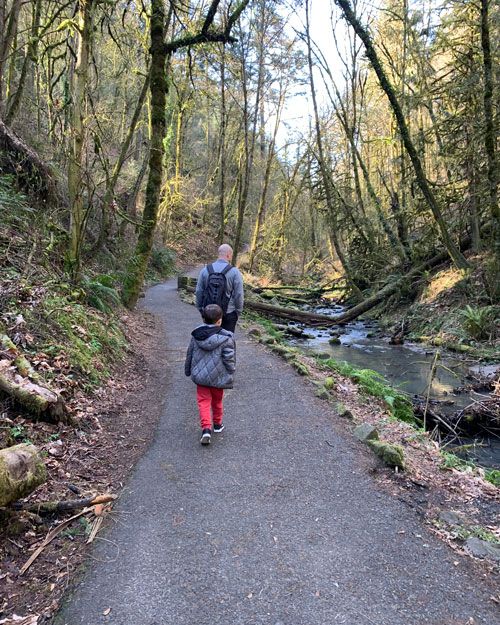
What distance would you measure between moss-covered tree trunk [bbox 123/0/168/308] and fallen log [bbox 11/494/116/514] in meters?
7.40

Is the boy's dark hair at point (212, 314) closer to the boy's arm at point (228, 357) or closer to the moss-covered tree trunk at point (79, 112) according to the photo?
the boy's arm at point (228, 357)

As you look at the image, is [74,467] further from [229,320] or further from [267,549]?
[229,320]

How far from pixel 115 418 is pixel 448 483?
12.1 ft

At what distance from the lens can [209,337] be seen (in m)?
4.68

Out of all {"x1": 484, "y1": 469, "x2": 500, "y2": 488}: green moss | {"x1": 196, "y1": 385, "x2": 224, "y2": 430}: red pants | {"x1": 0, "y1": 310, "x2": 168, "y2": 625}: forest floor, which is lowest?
{"x1": 484, "y1": 469, "x2": 500, "y2": 488}: green moss

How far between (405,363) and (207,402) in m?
7.24

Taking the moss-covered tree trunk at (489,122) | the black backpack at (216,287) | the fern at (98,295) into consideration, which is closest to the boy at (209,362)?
the black backpack at (216,287)

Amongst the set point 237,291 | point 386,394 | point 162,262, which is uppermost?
point 162,262

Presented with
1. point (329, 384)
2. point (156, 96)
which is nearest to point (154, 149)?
point (156, 96)

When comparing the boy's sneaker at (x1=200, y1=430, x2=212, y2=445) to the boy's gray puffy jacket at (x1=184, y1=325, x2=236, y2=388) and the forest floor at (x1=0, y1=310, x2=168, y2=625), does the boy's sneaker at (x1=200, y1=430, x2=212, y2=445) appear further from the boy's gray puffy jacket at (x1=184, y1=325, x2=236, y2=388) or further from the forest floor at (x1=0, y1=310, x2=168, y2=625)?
the forest floor at (x1=0, y1=310, x2=168, y2=625)

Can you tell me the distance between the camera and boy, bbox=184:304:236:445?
182 inches

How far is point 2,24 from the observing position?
380 inches

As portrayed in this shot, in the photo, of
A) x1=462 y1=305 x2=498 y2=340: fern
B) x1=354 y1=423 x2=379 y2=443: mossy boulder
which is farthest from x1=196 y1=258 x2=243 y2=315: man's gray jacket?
x1=462 y1=305 x2=498 y2=340: fern

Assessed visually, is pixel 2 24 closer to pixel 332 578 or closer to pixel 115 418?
pixel 115 418
